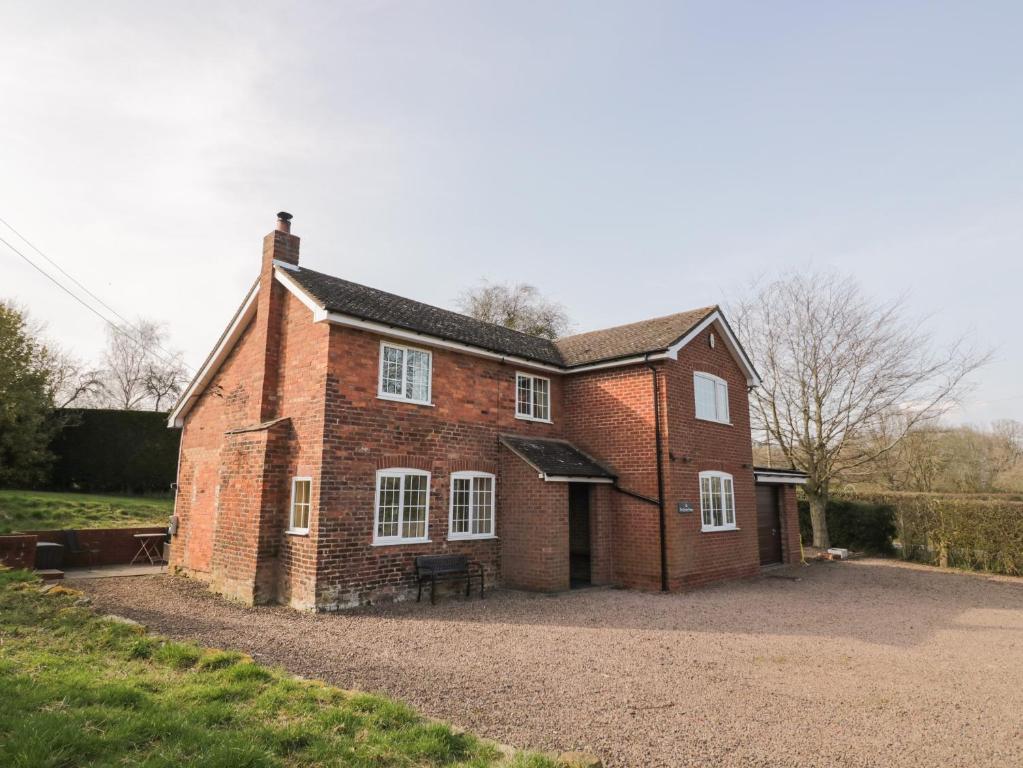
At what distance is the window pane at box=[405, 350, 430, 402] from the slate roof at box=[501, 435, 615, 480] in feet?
8.30

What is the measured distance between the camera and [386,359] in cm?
1224

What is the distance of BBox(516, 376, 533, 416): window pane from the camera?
595 inches

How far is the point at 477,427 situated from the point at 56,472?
23381mm

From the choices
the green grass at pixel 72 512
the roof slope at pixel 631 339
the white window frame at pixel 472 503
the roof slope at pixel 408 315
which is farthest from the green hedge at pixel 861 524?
the green grass at pixel 72 512

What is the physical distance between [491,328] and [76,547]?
42.9 ft

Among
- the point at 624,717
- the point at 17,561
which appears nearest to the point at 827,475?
the point at 624,717

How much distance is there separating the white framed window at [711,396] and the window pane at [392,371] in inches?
323

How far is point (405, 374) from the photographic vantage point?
12.5 meters

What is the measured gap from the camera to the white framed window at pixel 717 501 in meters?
14.9

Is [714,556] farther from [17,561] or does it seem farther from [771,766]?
[17,561]

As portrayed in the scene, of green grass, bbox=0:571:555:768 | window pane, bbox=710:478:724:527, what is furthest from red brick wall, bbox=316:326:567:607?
window pane, bbox=710:478:724:527

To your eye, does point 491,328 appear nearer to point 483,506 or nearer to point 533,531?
point 483,506

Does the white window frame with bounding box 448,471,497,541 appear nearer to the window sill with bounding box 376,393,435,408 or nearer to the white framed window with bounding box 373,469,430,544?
the white framed window with bounding box 373,469,430,544

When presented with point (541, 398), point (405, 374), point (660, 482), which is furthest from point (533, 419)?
point (405, 374)
